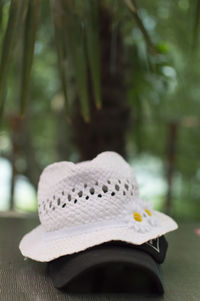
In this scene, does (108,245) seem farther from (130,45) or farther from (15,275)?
(130,45)

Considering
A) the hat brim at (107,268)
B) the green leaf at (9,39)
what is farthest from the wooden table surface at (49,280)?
the green leaf at (9,39)

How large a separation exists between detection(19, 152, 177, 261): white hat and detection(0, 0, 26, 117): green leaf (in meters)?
0.18

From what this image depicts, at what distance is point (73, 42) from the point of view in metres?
0.86

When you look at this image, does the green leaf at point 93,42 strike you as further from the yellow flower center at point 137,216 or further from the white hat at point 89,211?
the yellow flower center at point 137,216

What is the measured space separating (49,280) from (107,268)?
9cm

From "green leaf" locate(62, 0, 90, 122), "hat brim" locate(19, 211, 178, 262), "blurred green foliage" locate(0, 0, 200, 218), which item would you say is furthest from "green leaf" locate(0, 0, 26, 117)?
"hat brim" locate(19, 211, 178, 262)

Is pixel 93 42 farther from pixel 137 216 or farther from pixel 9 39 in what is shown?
pixel 137 216

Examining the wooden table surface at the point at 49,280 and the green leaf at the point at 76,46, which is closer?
the wooden table surface at the point at 49,280

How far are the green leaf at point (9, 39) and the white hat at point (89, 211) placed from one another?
7.1 inches

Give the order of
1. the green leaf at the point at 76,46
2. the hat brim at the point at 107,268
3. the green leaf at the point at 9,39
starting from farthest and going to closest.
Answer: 1. the green leaf at the point at 76,46
2. the green leaf at the point at 9,39
3. the hat brim at the point at 107,268

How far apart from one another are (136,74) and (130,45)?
0.47ft

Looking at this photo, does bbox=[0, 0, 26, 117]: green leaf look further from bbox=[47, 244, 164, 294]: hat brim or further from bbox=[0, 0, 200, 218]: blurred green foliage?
bbox=[47, 244, 164, 294]: hat brim

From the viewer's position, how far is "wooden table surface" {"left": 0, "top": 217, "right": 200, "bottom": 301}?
57 centimetres

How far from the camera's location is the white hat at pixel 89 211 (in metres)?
0.60
